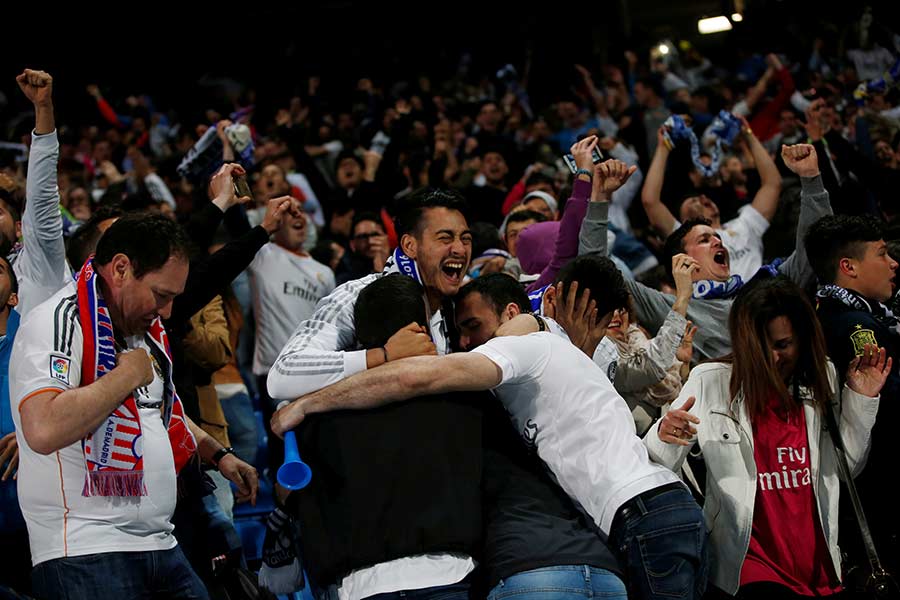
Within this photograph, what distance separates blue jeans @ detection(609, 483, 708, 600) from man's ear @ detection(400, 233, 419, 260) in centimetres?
151

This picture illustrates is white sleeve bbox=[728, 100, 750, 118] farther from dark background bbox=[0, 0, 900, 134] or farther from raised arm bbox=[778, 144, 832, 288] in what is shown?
raised arm bbox=[778, 144, 832, 288]

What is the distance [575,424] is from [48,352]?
1.57m

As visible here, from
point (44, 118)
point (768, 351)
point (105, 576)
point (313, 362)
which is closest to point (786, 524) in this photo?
point (768, 351)

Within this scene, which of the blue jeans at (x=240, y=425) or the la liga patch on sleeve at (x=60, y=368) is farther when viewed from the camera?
the blue jeans at (x=240, y=425)

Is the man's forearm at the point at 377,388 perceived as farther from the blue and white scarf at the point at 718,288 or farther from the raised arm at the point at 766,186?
the raised arm at the point at 766,186

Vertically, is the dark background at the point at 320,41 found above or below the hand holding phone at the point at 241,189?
below

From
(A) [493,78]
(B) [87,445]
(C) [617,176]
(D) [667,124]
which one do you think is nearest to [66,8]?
(A) [493,78]

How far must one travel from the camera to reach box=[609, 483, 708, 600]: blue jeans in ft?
10.3

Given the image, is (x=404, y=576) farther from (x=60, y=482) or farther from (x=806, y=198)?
(x=806, y=198)

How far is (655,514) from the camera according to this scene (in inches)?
123

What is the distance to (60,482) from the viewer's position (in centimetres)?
300

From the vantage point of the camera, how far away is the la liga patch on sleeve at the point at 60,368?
2.92 meters

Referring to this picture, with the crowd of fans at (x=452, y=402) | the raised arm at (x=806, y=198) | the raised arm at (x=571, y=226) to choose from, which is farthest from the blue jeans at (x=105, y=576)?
the raised arm at (x=806, y=198)

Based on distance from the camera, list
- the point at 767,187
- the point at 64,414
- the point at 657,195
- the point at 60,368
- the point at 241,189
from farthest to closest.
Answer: the point at 767,187, the point at 657,195, the point at 241,189, the point at 60,368, the point at 64,414
